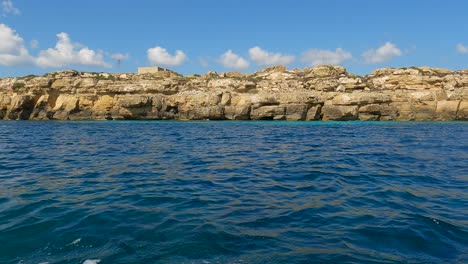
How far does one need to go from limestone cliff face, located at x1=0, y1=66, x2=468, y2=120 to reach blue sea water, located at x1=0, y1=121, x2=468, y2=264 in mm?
45051

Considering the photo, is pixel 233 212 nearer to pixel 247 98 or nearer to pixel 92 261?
pixel 92 261

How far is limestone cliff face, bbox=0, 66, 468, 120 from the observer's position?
2281 inches

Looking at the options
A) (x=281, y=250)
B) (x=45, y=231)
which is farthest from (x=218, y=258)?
(x=45, y=231)

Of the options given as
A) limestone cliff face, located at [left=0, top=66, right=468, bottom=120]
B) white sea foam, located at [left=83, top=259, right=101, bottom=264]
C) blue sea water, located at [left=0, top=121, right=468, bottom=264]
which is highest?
limestone cliff face, located at [left=0, top=66, right=468, bottom=120]

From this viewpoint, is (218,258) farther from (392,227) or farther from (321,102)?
(321,102)

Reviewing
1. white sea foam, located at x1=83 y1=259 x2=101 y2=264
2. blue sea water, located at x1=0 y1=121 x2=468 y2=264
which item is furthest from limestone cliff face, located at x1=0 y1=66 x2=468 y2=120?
white sea foam, located at x1=83 y1=259 x2=101 y2=264

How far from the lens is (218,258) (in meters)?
5.28

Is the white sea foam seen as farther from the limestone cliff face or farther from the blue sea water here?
the limestone cliff face

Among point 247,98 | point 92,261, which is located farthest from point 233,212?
point 247,98

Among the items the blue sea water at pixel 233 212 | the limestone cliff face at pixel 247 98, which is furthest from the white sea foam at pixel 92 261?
the limestone cliff face at pixel 247 98

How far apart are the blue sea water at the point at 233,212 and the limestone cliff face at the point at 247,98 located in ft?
148

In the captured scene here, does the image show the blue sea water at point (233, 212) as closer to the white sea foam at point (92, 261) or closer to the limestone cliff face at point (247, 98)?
the white sea foam at point (92, 261)

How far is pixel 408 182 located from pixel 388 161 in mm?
4564

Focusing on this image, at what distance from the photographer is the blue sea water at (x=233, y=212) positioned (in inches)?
217
